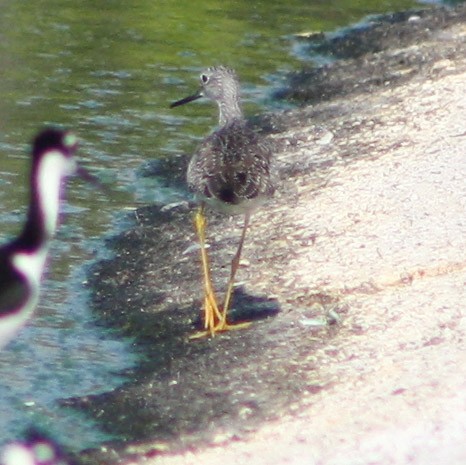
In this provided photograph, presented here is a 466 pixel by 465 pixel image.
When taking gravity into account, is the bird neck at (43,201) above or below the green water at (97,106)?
above

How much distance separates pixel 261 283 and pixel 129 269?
1352 mm

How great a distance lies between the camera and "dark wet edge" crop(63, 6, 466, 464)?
26.5 feet

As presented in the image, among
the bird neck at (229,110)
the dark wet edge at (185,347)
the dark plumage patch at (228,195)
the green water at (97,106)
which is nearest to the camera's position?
the dark wet edge at (185,347)

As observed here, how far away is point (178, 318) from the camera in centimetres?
1009

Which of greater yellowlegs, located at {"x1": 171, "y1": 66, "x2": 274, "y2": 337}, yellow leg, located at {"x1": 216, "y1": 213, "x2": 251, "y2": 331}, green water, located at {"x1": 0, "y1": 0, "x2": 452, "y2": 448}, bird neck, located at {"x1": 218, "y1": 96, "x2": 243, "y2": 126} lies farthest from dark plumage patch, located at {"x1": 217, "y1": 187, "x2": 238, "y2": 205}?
bird neck, located at {"x1": 218, "y1": 96, "x2": 243, "y2": 126}

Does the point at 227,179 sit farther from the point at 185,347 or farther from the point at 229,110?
the point at 229,110

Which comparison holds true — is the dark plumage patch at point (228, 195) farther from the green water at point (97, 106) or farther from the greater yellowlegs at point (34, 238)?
the greater yellowlegs at point (34, 238)

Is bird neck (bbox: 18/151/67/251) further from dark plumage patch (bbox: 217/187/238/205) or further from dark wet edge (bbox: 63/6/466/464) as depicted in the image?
dark plumage patch (bbox: 217/187/238/205)

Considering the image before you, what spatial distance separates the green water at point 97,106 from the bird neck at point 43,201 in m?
1.29

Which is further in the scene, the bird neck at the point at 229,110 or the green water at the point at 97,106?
the bird neck at the point at 229,110

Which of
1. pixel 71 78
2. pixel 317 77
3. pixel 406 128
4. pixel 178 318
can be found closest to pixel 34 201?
pixel 178 318

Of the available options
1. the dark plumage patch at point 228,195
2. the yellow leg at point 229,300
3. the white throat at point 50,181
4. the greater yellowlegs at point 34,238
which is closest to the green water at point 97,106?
the yellow leg at point 229,300

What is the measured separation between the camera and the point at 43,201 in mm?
7570

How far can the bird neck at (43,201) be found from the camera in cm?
753
